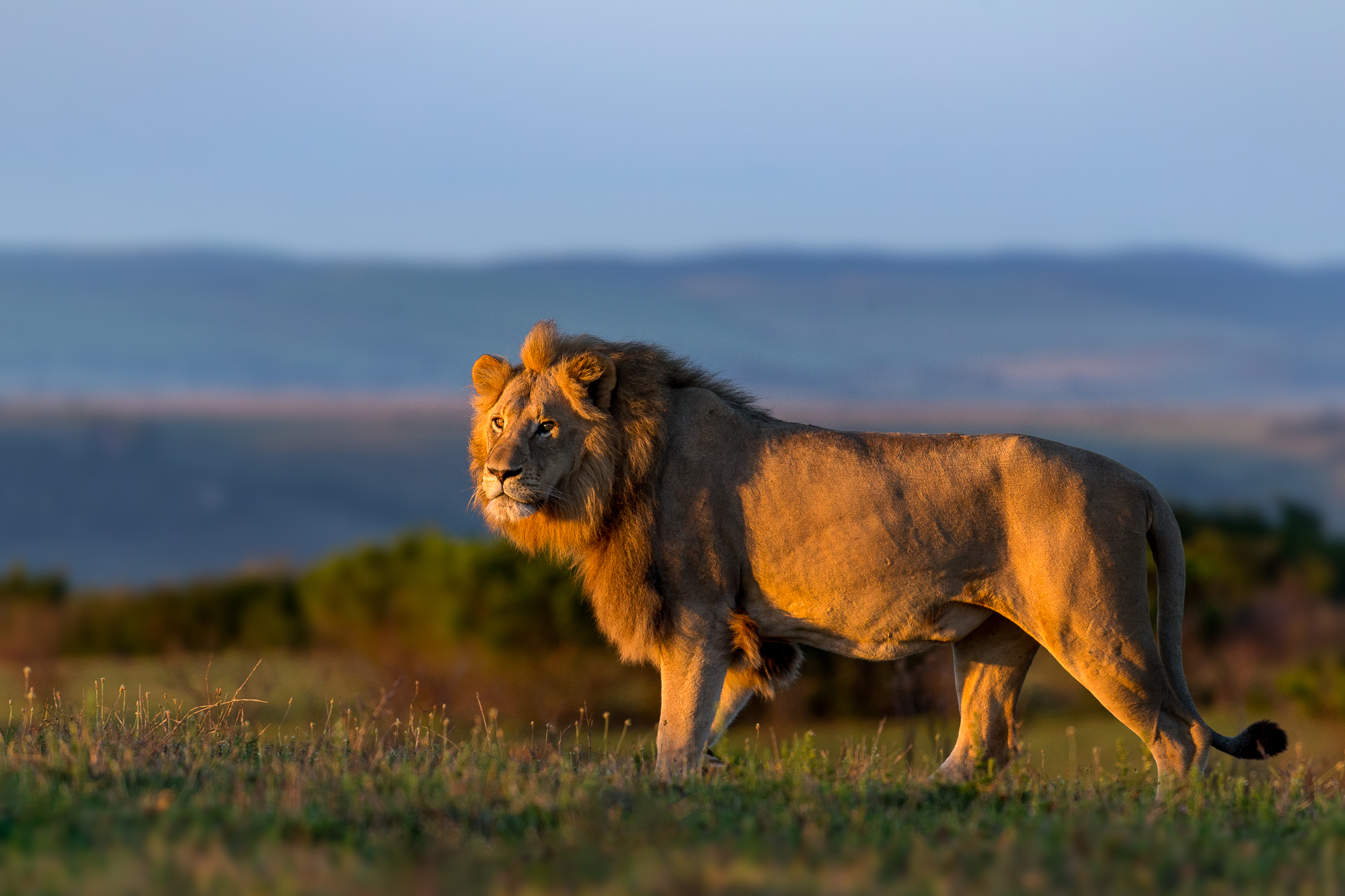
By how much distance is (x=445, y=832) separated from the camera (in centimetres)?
569

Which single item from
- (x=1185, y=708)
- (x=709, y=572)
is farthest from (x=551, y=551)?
(x=1185, y=708)

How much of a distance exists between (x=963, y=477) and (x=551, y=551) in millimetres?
2548

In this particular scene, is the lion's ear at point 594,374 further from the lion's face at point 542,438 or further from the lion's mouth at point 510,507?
the lion's mouth at point 510,507

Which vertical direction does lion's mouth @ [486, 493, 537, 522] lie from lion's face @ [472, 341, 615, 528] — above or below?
A: below

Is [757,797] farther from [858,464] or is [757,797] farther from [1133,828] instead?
[858,464]

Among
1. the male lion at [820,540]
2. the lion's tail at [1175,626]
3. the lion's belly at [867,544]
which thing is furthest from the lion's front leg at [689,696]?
the lion's tail at [1175,626]

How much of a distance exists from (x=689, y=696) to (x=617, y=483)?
131 centimetres

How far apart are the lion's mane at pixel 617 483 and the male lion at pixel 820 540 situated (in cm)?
1

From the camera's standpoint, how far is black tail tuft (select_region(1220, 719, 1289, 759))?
855 centimetres

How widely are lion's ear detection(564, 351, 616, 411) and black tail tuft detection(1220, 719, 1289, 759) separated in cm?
424

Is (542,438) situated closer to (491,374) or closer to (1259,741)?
(491,374)

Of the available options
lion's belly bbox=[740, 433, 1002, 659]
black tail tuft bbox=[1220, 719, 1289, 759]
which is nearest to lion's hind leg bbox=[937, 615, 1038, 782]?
lion's belly bbox=[740, 433, 1002, 659]

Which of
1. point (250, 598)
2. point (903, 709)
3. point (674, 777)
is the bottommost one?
point (250, 598)

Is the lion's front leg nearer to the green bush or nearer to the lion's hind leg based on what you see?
the lion's hind leg
